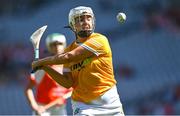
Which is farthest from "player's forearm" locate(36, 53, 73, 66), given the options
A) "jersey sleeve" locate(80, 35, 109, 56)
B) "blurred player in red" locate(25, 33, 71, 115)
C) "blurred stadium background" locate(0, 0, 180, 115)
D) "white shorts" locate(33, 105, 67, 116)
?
"blurred stadium background" locate(0, 0, 180, 115)

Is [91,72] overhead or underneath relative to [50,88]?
overhead

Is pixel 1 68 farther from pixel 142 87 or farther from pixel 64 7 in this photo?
pixel 142 87

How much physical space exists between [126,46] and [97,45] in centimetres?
892

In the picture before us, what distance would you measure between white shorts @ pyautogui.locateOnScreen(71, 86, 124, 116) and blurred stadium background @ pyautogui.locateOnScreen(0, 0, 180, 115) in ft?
25.1

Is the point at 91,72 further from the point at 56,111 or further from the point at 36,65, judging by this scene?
the point at 56,111

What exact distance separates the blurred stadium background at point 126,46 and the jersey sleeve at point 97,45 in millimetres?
7731

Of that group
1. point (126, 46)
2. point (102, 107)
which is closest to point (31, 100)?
point (102, 107)

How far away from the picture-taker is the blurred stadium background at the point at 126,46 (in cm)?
1441

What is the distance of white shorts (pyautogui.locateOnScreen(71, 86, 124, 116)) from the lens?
6.34 metres

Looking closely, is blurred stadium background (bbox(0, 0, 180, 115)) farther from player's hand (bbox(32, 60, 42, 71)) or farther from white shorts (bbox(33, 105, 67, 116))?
player's hand (bbox(32, 60, 42, 71))

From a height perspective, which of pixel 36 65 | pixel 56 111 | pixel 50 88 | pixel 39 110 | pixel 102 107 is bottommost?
pixel 56 111

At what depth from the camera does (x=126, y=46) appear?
49.9ft

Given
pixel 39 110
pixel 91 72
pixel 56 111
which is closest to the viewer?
pixel 91 72

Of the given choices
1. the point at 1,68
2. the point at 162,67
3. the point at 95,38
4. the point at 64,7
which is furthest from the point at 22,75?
the point at 95,38
